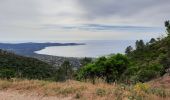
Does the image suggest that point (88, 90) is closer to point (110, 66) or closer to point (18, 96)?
point (18, 96)

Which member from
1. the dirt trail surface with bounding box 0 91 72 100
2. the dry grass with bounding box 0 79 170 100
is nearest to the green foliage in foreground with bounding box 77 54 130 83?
the dry grass with bounding box 0 79 170 100

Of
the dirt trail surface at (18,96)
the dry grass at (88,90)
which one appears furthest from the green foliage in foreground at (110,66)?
the dirt trail surface at (18,96)

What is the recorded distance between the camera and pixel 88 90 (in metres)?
9.95

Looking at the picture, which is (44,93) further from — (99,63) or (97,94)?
(99,63)

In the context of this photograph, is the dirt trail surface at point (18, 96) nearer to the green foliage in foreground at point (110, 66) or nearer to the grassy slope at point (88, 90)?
the grassy slope at point (88, 90)

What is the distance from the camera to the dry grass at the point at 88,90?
360 inches

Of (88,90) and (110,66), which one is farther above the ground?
(88,90)

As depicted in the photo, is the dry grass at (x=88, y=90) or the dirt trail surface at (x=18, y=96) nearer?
the dry grass at (x=88, y=90)

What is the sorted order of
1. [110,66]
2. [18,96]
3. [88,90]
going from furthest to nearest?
1. [110,66]
2. [18,96]
3. [88,90]

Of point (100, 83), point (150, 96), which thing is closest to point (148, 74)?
point (100, 83)

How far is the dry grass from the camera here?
30.0 ft

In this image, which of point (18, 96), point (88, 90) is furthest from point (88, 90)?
point (18, 96)

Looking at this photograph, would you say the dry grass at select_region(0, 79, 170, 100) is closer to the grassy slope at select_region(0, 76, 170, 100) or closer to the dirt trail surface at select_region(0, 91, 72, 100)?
the grassy slope at select_region(0, 76, 170, 100)

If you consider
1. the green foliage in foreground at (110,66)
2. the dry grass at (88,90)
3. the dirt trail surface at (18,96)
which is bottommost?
the green foliage in foreground at (110,66)
